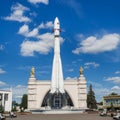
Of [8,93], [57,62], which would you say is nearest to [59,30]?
[57,62]

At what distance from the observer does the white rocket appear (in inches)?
2734

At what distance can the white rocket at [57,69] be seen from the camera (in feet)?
228

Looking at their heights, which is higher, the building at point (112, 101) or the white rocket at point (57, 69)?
the white rocket at point (57, 69)

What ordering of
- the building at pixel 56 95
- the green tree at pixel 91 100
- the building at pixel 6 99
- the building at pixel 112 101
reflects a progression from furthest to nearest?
the building at pixel 112 101, the green tree at pixel 91 100, the building at pixel 6 99, the building at pixel 56 95

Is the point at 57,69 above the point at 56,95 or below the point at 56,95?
above

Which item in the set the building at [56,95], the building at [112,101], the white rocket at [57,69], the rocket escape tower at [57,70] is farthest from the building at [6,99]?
the building at [112,101]

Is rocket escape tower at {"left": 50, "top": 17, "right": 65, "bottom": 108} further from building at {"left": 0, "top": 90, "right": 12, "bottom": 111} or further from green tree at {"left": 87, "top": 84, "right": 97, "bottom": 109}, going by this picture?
green tree at {"left": 87, "top": 84, "right": 97, "bottom": 109}

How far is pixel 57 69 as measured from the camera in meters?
69.8

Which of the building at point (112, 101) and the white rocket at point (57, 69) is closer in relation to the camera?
the white rocket at point (57, 69)

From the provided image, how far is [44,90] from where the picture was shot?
80125 millimetres

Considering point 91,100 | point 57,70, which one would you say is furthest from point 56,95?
point 91,100

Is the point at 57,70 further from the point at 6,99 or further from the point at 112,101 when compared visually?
the point at 112,101

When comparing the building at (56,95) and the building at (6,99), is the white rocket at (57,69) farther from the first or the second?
the building at (6,99)

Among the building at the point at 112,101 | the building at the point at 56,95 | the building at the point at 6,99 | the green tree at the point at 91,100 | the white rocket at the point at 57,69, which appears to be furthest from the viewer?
the building at the point at 112,101
